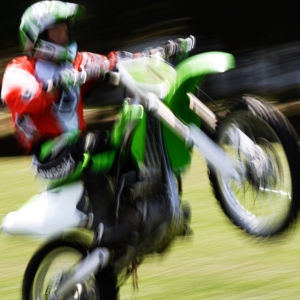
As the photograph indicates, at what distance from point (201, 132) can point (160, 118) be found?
249 mm

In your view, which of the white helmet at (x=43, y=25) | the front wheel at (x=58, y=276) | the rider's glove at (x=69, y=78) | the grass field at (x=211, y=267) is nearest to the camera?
the rider's glove at (x=69, y=78)

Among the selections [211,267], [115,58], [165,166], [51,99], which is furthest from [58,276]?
[211,267]

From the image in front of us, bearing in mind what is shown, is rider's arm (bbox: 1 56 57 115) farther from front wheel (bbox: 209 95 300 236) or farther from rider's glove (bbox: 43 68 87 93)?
front wheel (bbox: 209 95 300 236)

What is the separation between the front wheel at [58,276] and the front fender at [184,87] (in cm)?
77

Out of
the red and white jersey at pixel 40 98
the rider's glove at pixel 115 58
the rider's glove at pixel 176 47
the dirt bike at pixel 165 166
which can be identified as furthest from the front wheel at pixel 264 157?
the red and white jersey at pixel 40 98

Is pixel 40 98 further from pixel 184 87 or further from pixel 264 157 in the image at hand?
pixel 264 157

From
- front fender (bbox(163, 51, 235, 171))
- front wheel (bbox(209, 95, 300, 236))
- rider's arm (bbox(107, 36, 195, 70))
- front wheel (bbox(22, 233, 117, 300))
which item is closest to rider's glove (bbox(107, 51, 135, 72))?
rider's arm (bbox(107, 36, 195, 70))

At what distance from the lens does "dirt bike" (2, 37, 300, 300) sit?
16.8 ft

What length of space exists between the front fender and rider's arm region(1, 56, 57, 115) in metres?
0.65

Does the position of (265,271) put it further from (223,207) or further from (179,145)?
(179,145)

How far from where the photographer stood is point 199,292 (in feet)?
20.5

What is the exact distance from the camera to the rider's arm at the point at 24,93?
4977mm

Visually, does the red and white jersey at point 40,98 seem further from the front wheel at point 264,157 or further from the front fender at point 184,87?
the front wheel at point 264,157

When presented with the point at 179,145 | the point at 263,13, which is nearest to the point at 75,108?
the point at 179,145
